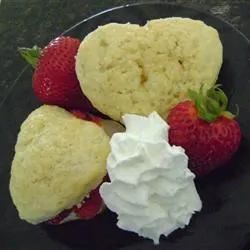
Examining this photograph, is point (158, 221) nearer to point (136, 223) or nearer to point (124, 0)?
point (136, 223)

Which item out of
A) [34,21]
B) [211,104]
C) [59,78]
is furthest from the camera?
[34,21]

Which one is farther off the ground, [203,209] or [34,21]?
[34,21]

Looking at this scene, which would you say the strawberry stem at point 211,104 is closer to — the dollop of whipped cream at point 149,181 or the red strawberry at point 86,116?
the dollop of whipped cream at point 149,181

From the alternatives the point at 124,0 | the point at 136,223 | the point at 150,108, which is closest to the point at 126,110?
the point at 150,108

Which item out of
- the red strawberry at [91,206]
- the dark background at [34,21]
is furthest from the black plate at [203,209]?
the dark background at [34,21]

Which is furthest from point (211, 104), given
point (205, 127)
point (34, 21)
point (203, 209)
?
point (34, 21)

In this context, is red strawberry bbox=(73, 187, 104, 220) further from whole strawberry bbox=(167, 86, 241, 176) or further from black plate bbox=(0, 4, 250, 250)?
whole strawberry bbox=(167, 86, 241, 176)

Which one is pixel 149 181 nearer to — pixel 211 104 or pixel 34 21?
pixel 211 104
